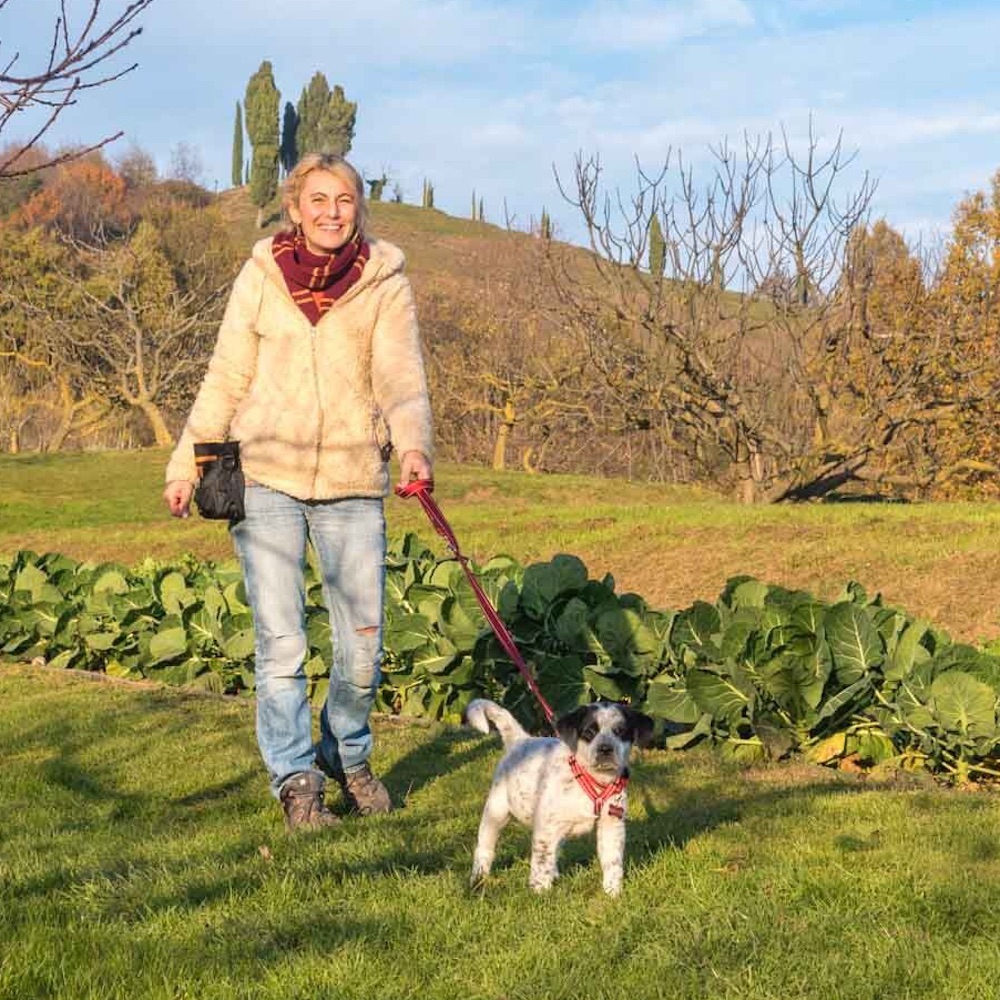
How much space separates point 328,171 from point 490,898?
2.66 m

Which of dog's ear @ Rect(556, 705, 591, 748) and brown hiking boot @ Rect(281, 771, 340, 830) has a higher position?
dog's ear @ Rect(556, 705, 591, 748)

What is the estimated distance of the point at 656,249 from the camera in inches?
846

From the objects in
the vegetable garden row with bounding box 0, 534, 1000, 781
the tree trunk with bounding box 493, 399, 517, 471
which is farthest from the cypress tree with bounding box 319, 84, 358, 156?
the vegetable garden row with bounding box 0, 534, 1000, 781

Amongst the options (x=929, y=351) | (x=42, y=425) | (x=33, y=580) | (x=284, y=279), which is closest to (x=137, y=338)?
(x=42, y=425)

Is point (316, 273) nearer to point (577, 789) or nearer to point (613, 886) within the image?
point (577, 789)

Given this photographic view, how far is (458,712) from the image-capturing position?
310 inches

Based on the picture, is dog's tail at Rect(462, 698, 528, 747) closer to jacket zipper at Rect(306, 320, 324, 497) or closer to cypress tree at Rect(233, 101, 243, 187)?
jacket zipper at Rect(306, 320, 324, 497)

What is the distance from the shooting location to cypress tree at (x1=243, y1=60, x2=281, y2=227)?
102625 mm

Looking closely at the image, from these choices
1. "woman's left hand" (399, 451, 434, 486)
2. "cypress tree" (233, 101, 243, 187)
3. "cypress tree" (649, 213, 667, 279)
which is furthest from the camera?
"cypress tree" (233, 101, 243, 187)

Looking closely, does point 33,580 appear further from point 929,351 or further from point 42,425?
point 42,425

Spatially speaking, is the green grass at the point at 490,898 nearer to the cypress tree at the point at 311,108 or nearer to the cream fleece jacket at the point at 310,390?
the cream fleece jacket at the point at 310,390

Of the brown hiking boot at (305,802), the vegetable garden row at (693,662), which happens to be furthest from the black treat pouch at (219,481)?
the vegetable garden row at (693,662)

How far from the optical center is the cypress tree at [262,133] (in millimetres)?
102625

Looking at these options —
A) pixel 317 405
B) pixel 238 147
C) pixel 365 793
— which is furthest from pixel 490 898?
pixel 238 147
